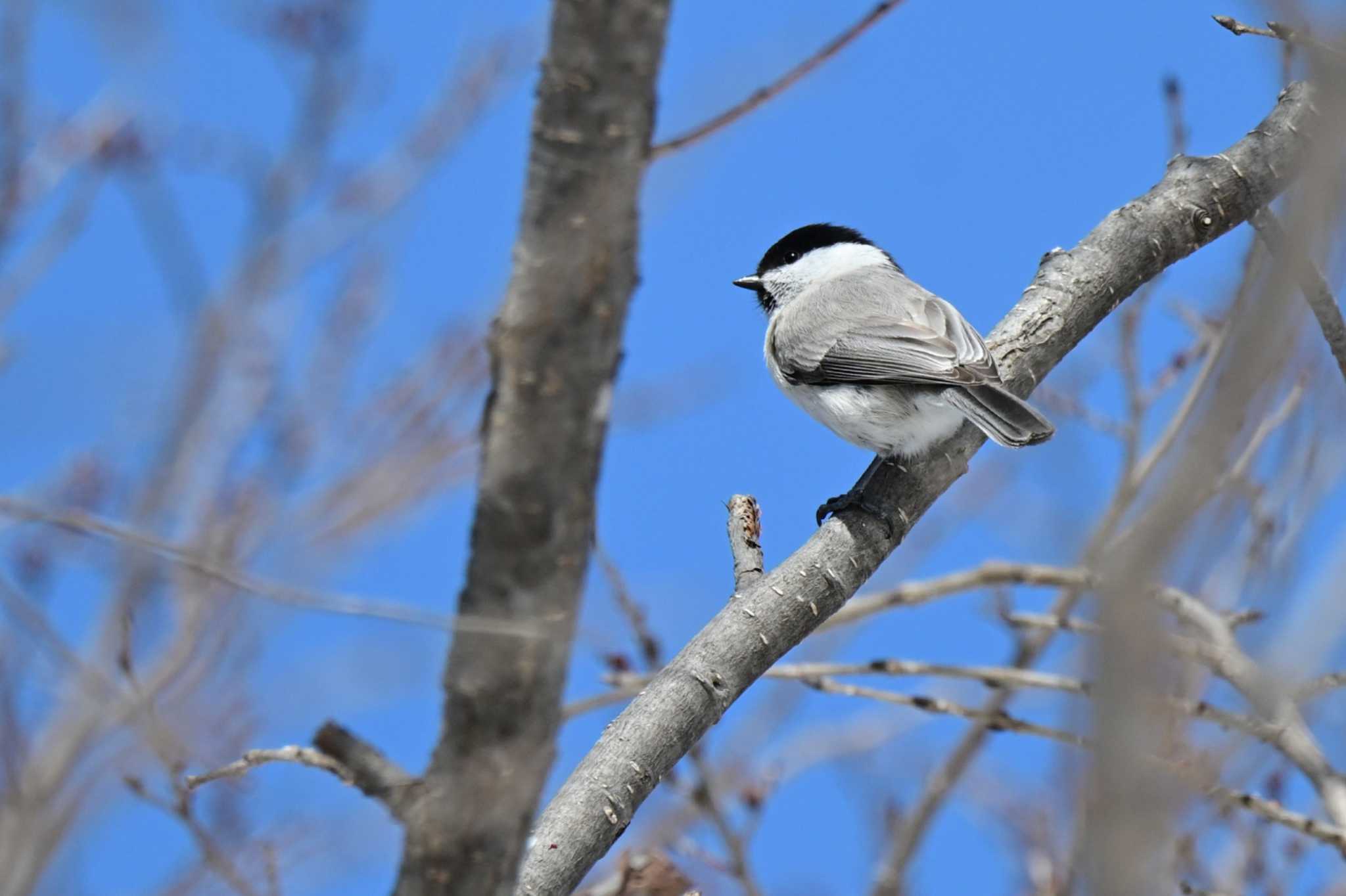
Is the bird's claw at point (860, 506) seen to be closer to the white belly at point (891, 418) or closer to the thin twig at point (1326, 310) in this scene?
the white belly at point (891, 418)

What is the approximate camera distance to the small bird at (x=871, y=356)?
3523 mm

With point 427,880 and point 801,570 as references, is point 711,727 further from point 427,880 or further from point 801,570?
point 427,880

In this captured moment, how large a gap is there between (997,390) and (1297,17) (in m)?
1.82

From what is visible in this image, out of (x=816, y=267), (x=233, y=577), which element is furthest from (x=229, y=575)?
(x=816, y=267)

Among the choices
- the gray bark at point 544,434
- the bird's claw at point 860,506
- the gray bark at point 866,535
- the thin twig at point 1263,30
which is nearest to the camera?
the gray bark at point 544,434

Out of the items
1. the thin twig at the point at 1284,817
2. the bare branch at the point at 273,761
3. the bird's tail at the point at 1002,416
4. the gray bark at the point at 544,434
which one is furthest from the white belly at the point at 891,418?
the gray bark at the point at 544,434

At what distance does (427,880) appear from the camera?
4.63 ft

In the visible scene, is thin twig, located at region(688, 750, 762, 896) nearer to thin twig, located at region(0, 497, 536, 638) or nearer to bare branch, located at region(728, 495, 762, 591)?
bare branch, located at region(728, 495, 762, 591)

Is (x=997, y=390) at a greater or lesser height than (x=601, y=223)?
greater

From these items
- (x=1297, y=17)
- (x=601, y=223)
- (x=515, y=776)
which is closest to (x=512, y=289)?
(x=601, y=223)

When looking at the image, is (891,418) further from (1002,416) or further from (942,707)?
(942,707)

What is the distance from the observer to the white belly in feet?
12.5

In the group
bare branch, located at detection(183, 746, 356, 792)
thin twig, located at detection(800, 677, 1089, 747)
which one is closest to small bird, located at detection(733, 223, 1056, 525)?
thin twig, located at detection(800, 677, 1089, 747)

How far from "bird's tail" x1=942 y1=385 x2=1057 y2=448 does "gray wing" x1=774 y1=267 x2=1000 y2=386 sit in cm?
6
